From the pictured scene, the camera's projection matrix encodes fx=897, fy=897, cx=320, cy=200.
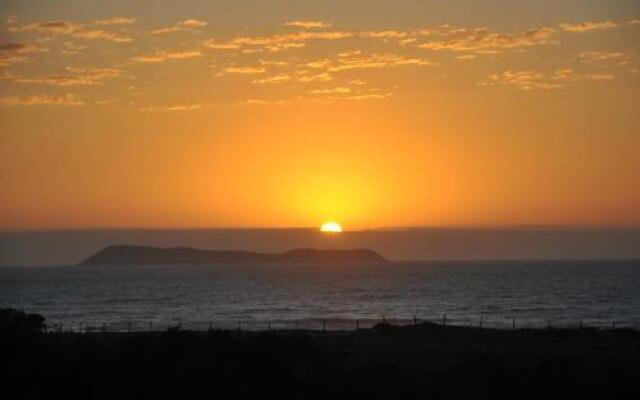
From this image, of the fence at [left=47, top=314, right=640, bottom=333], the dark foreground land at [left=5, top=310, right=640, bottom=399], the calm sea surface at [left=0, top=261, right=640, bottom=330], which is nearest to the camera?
the dark foreground land at [left=5, top=310, right=640, bottom=399]

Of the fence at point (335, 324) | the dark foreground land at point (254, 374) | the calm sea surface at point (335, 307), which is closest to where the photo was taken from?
the dark foreground land at point (254, 374)

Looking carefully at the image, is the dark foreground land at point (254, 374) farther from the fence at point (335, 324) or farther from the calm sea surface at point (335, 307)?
the calm sea surface at point (335, 307)

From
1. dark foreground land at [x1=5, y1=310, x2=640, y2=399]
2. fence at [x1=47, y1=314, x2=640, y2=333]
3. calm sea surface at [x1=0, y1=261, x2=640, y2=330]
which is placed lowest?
dark foreground land at [x1=5, y1=310, x2=640, y2=399]

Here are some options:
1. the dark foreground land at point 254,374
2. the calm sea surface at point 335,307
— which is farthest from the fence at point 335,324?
the dark foreground land at point 254,374

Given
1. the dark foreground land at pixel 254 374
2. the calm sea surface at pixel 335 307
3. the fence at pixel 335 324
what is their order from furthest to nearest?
the calm sea surface at pixel 335 307 < the fence at pixel 335 324 < the dark foreground land at pixel 254 374

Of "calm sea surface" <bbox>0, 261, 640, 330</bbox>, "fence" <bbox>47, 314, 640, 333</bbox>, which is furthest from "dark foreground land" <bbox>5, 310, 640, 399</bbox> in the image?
"calm sea surface" <bbox>0, 261, 640, 330</bbox>

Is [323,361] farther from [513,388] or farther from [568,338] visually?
[568,338]

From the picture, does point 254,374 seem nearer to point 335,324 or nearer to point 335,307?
point 335,324

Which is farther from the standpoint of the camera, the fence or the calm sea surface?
the calm sea surface

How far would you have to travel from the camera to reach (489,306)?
356ft

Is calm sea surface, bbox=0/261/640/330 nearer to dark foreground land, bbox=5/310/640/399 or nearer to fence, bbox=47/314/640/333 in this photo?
fence, bbox=47/314/640/333

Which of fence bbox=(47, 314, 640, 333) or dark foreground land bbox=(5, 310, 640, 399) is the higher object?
fence bbox=(47, 314, 640, 333)

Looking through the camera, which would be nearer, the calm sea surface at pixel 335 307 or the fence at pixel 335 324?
the fence at pixel 335 324

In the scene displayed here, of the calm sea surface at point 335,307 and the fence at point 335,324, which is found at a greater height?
the calm sea surface at point 335,307
